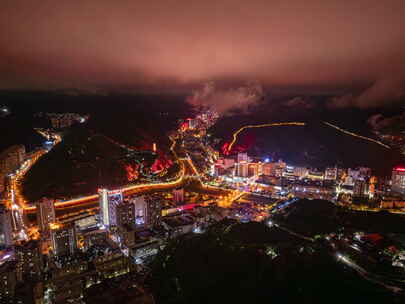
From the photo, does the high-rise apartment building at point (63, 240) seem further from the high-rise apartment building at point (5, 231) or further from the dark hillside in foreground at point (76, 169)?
the dark hillside in foreground at point (76, 169)

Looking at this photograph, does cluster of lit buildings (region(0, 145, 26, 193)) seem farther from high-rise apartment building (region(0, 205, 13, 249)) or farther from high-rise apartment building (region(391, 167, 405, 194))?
high-rise apartment building (region(391, 167, 405, 194))

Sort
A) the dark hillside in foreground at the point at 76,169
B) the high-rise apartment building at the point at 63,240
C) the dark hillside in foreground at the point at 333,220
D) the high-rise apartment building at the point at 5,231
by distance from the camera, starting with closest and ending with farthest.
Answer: the high-rise apartment building at the point at 63,240 < the high-rise apartment building at the point at 5,231 < the dark hillside in foreground at the point at 333,220 < the dark hillside in foreground at the point at 76,169

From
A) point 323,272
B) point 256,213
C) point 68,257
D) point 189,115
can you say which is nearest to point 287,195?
point 256,213

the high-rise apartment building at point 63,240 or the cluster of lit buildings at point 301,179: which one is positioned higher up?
the cluster of lit buildings at point 301,179

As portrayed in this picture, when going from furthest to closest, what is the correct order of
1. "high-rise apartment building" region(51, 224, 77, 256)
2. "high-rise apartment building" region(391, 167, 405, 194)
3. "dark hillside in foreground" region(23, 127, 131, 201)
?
"dark hillside in foreground" region(23, 127, 131, 201) < "high-rise apartment building" region(391, 167, 405, 194) < "high-rise apartment building" region(51, 224, 77, 256)

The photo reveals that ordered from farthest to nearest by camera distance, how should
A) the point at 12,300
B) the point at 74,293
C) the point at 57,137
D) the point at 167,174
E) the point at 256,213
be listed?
the point at 57,137 < the point at 167,174 < the point at 256,213 < the point at 74,293 < the point at 12,300

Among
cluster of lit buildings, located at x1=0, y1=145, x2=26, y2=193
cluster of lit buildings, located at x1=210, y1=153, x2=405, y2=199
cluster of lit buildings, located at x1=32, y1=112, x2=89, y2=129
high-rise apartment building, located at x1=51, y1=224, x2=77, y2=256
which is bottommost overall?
high-rise apartment building, located at x1=51, y1=224, x2=77, y2=256

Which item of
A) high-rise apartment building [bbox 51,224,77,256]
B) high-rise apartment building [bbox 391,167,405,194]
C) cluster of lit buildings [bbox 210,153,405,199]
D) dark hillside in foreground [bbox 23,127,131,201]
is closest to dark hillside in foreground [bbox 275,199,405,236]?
cluster of lit buildings [bbox 210,153,405,199]

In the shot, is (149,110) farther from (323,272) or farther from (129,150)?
(323,272)

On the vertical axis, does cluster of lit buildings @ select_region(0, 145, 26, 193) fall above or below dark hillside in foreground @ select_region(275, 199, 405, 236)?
above

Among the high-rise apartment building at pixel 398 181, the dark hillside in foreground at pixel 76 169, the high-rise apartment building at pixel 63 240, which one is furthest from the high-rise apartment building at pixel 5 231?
the high-rise apartment building at pixel 398 181

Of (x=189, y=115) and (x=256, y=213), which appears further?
(x=189, y=115)
